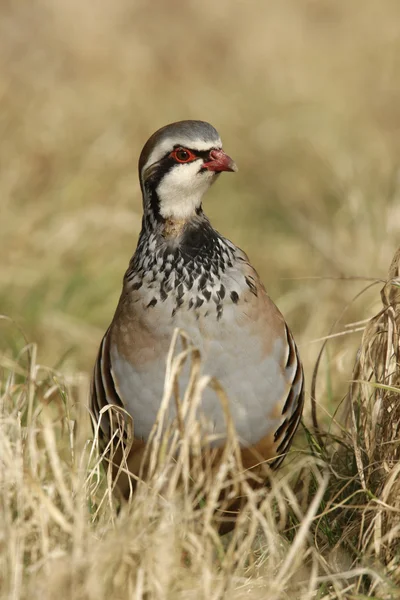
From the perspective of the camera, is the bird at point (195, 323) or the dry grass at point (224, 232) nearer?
the dry grass at point (224, 232)

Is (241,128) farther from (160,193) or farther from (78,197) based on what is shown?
(160,193)

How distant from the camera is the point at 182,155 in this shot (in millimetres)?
3088

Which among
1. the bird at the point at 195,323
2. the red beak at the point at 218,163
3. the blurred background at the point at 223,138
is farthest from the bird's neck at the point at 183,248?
the blurred background at the point at 223,138

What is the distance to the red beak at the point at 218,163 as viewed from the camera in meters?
3.07

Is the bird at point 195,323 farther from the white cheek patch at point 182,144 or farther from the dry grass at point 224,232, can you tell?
the dry grass at point 224,232

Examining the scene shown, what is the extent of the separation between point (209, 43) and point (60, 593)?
8.95 m

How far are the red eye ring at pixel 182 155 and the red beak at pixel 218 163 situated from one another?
0.05 meters

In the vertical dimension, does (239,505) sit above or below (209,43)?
below

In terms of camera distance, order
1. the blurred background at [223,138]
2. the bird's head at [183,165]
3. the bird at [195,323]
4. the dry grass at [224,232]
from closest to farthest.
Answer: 1. the dry grass at [224,232]
2. the bird at [195,323]
3. the bird's head at [183,165]
4. the blurred background at [223,138]

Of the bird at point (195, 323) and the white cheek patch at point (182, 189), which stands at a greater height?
the white cheek patch at point (182, 189)

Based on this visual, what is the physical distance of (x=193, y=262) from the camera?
121 inches

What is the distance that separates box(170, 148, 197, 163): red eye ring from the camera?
3.08 metres

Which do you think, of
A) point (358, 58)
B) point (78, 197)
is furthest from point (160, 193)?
point (358, 58)

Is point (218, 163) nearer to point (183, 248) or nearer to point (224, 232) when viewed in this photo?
point (183, 248)
